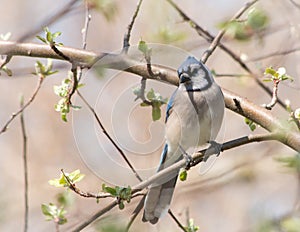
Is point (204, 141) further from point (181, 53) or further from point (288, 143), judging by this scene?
point (288, 143)

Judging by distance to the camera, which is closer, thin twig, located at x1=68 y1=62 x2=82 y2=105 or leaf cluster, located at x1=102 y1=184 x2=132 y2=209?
leaf cluster, located at x1=102 y1=184 x2=132 y2=209

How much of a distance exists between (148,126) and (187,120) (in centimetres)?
251

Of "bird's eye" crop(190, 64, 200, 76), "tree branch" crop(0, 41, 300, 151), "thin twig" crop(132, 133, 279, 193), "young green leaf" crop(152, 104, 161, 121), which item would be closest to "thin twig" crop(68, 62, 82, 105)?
"tree branch" crop(0, 41, 300, 151)

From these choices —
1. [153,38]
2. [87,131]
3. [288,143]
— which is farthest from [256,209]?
[87,131]

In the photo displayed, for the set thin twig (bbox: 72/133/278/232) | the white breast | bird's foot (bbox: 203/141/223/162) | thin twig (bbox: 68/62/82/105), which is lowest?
thin twig (bbox: 72/133/278/232)

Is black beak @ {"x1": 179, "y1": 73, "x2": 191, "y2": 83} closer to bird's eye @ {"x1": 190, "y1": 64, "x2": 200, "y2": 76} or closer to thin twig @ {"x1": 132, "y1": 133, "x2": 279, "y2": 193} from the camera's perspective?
bird's eye @ {"x1": 190, "y1": 64, "x2": 200, "y2": 76}

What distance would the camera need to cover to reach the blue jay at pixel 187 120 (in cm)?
315

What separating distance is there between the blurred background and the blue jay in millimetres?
126

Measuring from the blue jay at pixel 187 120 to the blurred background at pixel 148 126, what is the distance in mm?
126

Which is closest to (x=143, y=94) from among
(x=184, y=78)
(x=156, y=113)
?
(x=156, y=113)

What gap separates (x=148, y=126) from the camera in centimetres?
580

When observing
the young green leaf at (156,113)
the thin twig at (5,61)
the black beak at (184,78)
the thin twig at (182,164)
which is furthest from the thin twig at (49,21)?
the black beak at (184,78)

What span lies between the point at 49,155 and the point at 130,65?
14.0ft

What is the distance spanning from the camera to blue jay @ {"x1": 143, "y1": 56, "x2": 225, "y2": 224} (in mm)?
3152
